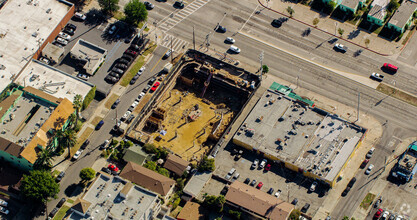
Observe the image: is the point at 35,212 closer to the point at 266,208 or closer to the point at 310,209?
the point at 266,208

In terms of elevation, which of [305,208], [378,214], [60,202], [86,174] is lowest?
[60,202]

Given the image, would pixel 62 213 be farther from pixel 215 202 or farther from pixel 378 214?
pixel 378 214

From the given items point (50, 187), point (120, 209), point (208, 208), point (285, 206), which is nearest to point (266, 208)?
point (285, 206)

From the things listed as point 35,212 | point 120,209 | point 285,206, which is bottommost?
point 35,212

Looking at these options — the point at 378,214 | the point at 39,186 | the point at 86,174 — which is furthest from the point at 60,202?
the point at 378,214

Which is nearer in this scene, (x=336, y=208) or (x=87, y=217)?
(x=87, y=217)

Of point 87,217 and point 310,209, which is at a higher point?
point 310,209
